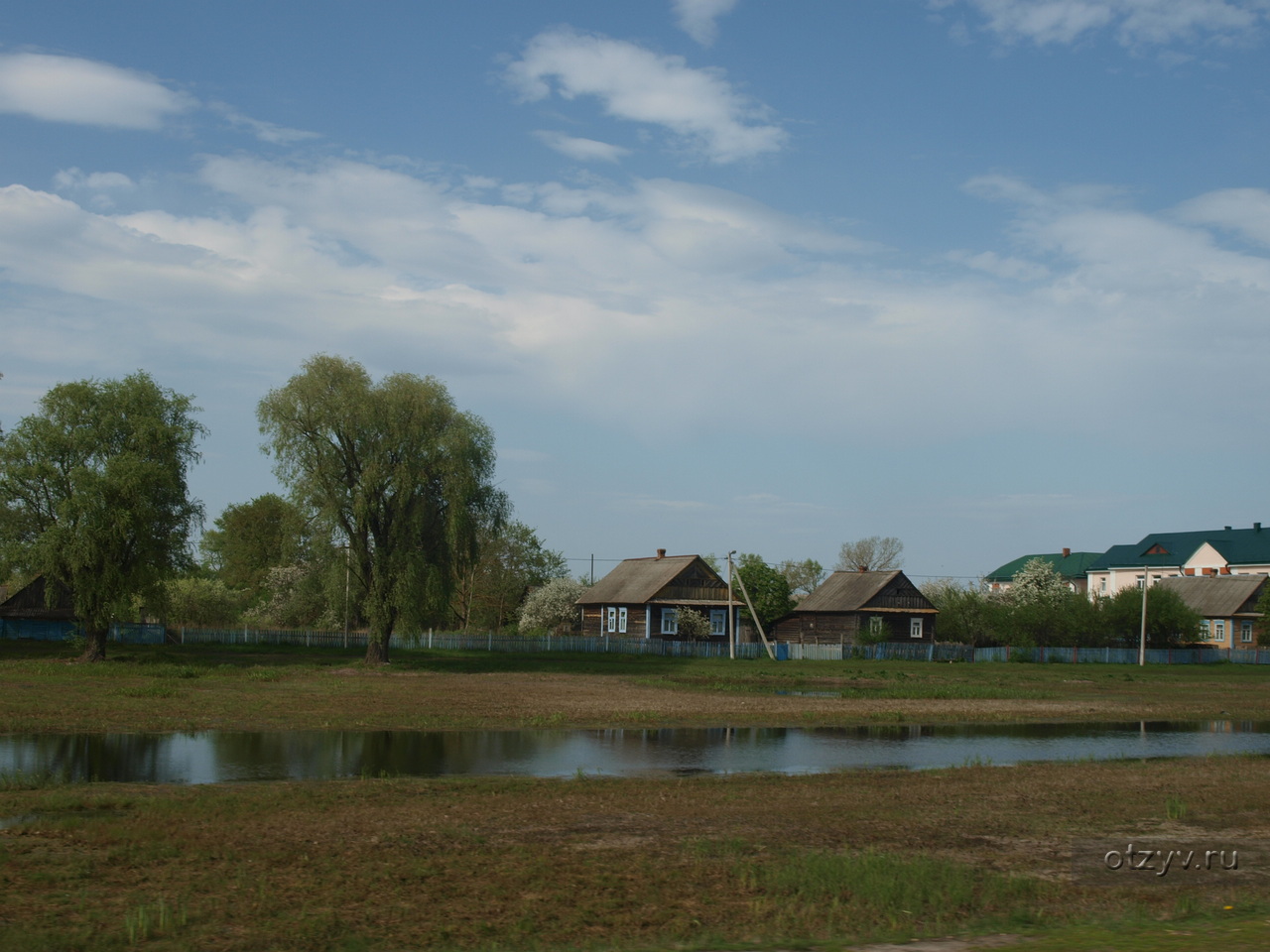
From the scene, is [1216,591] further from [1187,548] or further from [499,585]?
[499,585]

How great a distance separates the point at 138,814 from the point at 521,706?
63.0ft

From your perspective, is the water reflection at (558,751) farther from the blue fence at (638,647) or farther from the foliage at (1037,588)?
the foliage at (1037,588)

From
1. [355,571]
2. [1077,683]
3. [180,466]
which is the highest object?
[180,466]

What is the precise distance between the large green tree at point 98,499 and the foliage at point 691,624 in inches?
1597

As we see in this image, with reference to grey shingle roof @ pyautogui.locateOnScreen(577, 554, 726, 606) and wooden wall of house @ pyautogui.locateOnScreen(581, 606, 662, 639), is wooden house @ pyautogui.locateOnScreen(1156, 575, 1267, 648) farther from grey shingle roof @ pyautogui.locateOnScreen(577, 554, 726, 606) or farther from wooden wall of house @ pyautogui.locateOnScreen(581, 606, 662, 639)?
wooden wall of house @ pyautogui.locateOnScreen(581, 606, 662, 639)

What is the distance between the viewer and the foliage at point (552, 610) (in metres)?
90.1

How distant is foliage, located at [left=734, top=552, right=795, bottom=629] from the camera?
94.4 meters

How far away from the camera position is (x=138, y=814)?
14391 millimetres

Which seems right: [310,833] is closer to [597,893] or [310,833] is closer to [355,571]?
[597,893]

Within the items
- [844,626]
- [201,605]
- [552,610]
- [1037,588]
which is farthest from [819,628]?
[201,605]

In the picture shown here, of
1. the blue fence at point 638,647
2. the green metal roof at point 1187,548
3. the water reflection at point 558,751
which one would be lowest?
the blue fence at point 638,647

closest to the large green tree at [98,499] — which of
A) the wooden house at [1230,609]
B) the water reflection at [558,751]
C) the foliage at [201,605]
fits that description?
the water reflection at [558,751]

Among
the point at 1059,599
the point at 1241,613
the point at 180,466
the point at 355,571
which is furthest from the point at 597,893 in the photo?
the point at 1241,613

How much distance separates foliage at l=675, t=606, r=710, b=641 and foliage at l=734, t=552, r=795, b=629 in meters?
11.5
